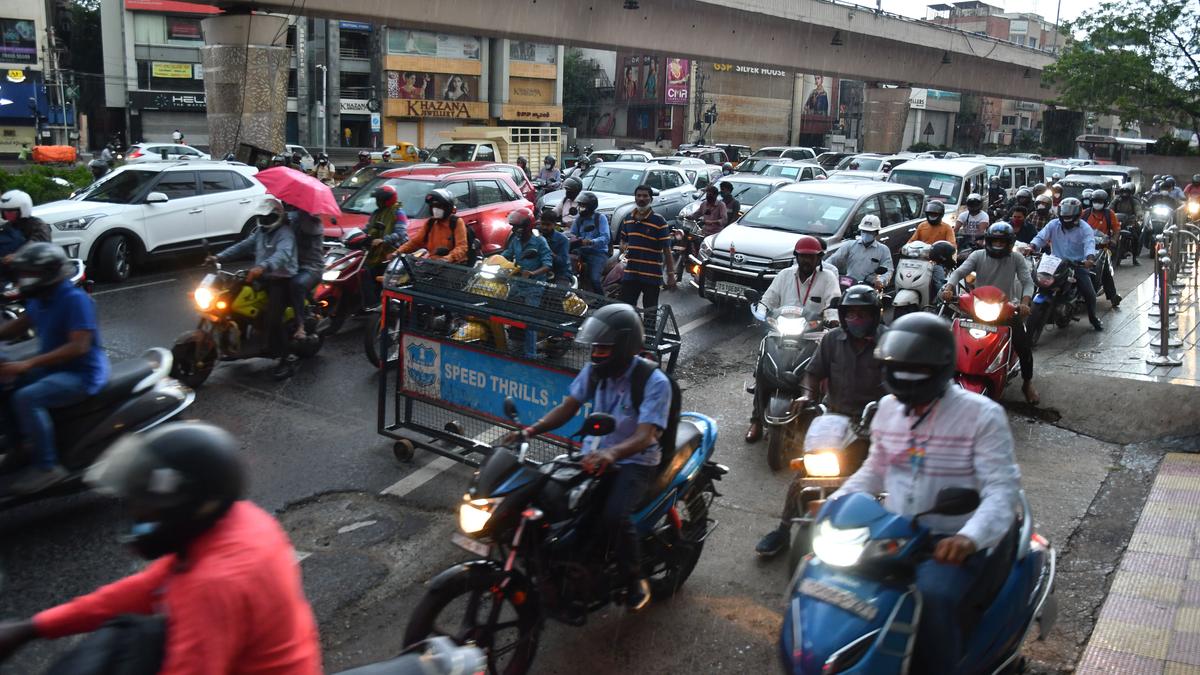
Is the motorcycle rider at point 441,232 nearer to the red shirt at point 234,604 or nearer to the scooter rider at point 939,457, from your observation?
the scooter rider at point 939,457

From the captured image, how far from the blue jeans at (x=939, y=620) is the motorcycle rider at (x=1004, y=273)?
5.86m

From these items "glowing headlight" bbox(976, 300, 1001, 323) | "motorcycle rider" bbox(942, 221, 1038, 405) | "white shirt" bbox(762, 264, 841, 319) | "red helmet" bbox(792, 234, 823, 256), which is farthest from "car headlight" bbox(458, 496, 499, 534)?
"motorcycle rider" bbox(942, 221, 1038, 405)

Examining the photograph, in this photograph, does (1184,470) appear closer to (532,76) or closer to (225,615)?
(225,615)

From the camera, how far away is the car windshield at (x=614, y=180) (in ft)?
59.0

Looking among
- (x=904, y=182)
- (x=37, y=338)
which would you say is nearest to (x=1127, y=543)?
(x=37, y=338)

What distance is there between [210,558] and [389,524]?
3770 mm

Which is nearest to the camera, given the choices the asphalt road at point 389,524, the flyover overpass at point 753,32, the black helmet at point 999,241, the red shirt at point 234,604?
the red shirt at point 234,604

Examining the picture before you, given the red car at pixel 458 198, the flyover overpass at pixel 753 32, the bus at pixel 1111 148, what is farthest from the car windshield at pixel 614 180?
the bus at pixel 1111 148

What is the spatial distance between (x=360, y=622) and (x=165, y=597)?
8.72 ft

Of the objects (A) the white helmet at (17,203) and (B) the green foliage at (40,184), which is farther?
(B) the green foliage at (40,184)

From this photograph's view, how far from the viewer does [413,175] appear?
1401cm

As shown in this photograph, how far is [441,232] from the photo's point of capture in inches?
419

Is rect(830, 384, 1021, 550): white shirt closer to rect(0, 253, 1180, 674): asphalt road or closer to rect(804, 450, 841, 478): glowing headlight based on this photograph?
rect(804, 450, 841, 478): glowing headlight

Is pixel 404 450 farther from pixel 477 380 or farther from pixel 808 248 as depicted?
pixel 808 248
